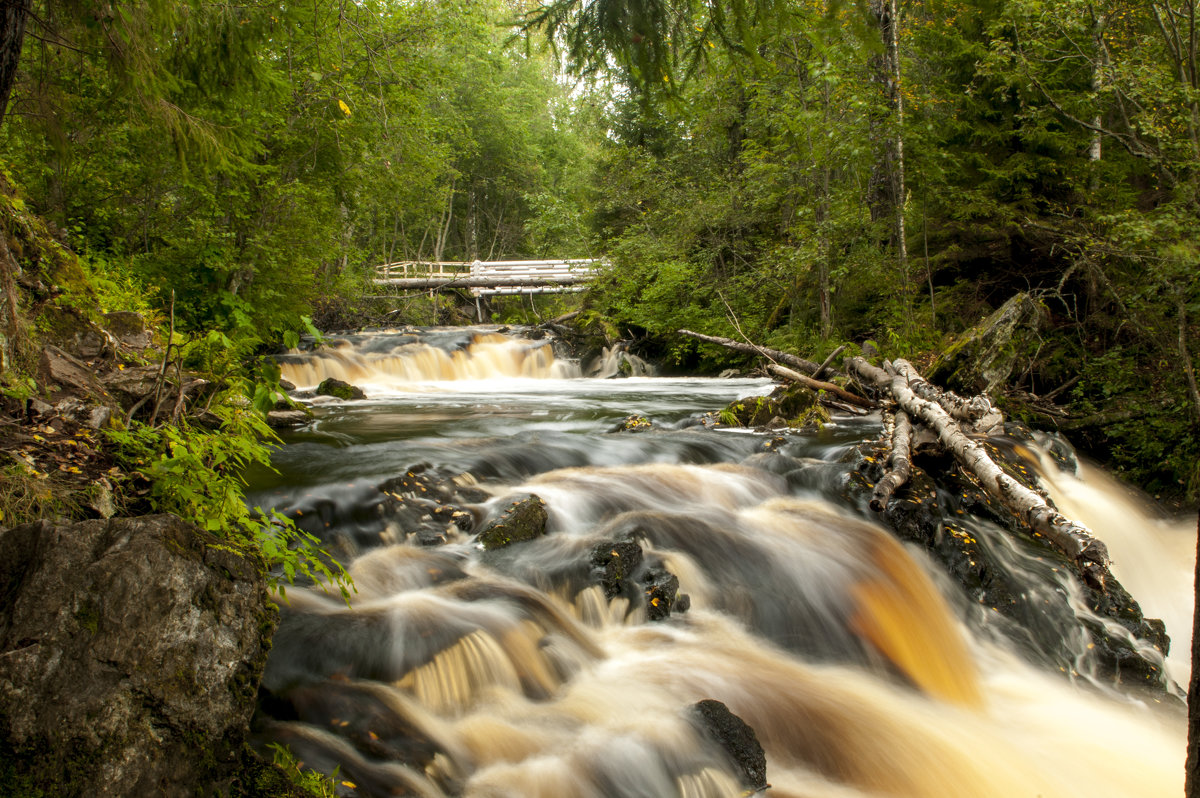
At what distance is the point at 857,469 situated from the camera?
21.4 feet

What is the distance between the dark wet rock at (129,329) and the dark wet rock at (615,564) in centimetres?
427

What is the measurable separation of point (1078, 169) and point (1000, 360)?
3.82 meters

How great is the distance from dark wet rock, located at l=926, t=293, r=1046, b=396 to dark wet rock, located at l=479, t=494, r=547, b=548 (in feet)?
20.3

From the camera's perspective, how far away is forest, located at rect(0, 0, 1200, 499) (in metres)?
4.16

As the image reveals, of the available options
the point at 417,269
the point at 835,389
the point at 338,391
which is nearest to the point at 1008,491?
the point at 835,389

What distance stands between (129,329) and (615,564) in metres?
4.82

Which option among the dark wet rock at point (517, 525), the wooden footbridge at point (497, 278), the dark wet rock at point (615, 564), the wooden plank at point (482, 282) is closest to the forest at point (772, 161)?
the dark wet rock at point (615, 564)

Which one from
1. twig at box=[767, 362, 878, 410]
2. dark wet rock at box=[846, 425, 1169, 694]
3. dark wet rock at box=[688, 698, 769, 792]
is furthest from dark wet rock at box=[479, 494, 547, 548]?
twig at box=[767, 362, 878, 410]

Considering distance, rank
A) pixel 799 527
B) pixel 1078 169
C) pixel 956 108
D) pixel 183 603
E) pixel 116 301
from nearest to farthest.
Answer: pixel 183 603 < pixel 799 527 < pixel 116 301 < pixel 1078 169 < pixel 956 108

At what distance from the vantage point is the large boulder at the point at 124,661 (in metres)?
1.97

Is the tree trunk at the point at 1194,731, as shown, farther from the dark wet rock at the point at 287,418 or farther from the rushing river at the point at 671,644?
the dark wet rock at the point at 287,418

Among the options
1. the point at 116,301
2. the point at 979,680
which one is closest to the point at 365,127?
the point at 116,301

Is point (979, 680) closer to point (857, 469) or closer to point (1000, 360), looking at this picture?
point (857, 469)

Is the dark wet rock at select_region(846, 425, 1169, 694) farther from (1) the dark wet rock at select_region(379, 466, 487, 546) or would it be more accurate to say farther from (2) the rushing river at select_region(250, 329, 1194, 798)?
(1) the dark wet rock at select_region(379, 466, 487, 546)
